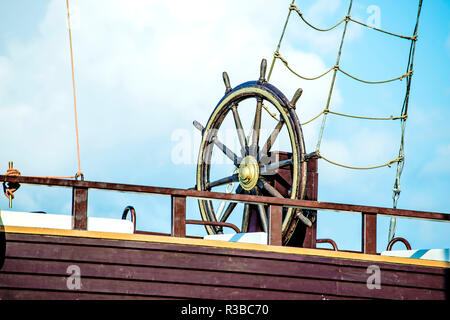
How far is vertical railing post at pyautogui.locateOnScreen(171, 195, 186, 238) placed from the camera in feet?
20.1

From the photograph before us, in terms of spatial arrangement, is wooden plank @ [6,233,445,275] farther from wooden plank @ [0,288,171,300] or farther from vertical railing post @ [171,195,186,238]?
A: wooden plank @ [0,288,171,300]

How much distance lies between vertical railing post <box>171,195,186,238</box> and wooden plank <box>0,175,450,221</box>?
0.04m

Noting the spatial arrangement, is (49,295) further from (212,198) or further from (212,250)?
(212,198)

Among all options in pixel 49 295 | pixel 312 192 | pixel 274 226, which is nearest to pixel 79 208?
pixel 49 295

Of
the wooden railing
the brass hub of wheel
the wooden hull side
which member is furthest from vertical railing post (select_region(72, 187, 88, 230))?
the brass hub of wheel

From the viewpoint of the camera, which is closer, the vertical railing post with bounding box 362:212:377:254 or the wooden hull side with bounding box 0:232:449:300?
the wooden hull side with bounding box 0:232:449:300

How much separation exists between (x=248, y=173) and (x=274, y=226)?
66.1 inches
